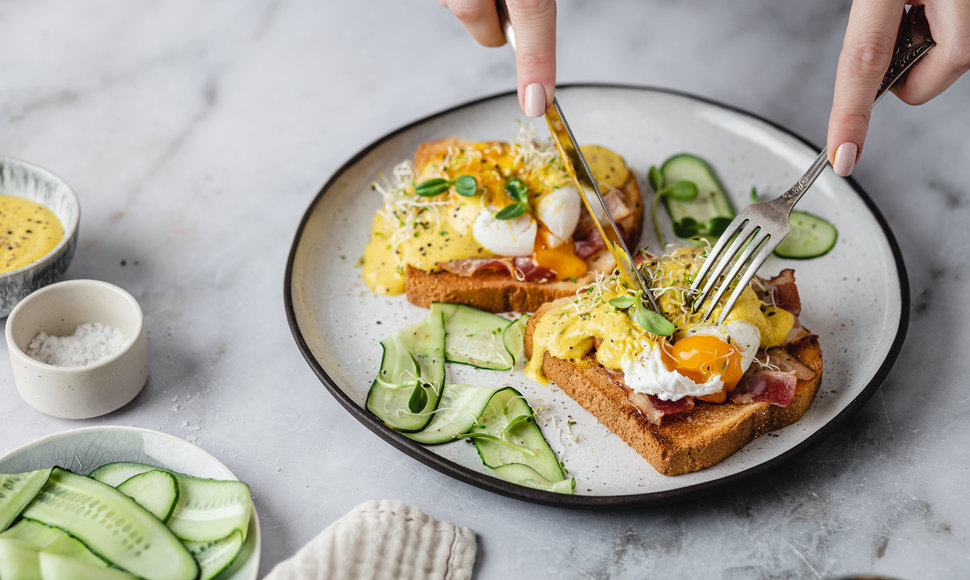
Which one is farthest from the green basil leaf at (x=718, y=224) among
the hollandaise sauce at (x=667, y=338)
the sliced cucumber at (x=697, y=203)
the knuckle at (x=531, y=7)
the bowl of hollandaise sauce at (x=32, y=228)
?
the bowl of hollandaise sauce at (x=32, y=228)

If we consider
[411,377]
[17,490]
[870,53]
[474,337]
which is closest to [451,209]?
[474,337]

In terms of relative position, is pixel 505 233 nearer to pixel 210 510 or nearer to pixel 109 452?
pixel 210 510

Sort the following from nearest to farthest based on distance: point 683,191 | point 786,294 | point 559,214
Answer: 1. point 786,294
2. point 559,214
3. point 683,191

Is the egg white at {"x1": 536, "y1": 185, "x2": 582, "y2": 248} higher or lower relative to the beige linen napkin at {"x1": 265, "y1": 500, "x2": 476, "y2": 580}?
higher

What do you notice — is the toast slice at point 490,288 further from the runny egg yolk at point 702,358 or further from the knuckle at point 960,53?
the knuckle at point 960,53

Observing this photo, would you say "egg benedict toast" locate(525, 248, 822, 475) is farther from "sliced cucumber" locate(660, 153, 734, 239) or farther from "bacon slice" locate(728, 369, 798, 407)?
"sliced cucumber" locate(660, 153, 734, 239)

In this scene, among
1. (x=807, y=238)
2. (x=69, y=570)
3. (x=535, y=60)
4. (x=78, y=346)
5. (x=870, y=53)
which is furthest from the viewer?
(x=807, y=238)

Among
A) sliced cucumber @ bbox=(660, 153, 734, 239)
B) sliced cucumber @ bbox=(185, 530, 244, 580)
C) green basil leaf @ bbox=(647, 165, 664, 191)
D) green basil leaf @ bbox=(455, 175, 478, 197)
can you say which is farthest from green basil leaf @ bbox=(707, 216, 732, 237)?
sliced cucumber @ bbox=(185, 530, 244, 580)
